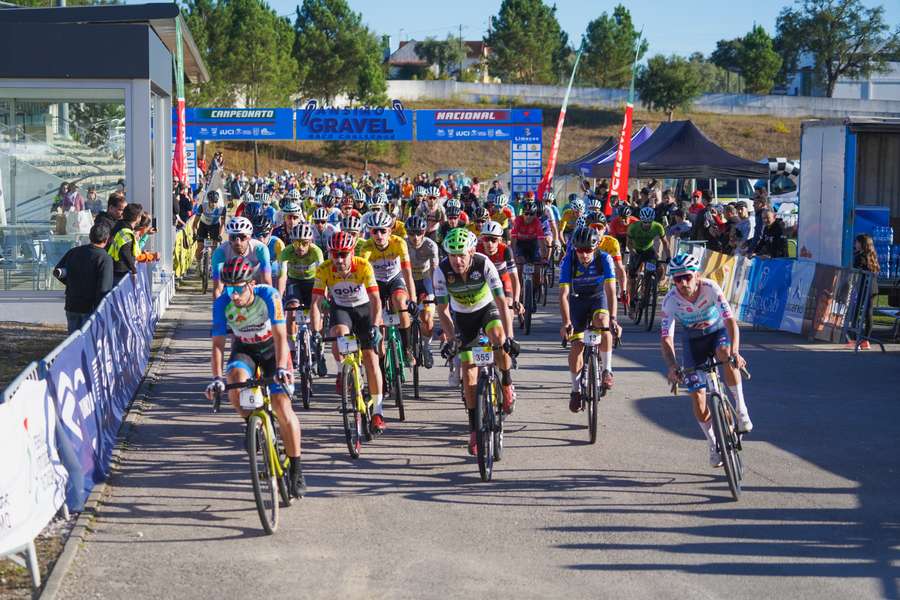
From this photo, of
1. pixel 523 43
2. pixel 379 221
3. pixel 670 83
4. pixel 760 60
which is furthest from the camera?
pixel 523 43

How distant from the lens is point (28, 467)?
662 cm

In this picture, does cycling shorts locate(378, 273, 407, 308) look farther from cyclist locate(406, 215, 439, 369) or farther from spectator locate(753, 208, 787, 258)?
spectator locate(753, 208, 787, 258)

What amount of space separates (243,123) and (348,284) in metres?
31.4

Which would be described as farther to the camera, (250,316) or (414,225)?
(414,225)

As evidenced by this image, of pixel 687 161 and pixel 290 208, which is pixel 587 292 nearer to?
pixel 290 208

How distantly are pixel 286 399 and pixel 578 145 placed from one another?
83.2 m

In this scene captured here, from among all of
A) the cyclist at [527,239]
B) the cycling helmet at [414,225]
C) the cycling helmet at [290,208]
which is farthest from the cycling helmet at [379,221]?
the cyclist at [527,239]

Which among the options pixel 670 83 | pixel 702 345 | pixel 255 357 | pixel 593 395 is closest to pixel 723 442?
pixel 702 345

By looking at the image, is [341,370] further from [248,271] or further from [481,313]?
[248,271]

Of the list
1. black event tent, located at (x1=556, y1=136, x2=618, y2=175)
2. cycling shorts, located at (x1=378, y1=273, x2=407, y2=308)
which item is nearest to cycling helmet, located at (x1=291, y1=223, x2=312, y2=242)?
cycling shorts, located at (x1=378, y1=273, x2=407, y2=308)

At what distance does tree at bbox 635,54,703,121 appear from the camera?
91.8m

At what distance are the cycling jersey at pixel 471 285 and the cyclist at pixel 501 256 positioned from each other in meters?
2.66

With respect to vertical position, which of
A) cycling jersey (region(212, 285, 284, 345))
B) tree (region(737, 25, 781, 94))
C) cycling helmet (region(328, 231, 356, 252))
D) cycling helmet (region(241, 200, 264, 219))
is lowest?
cycling jersey (region(212, 285, 284, 345))

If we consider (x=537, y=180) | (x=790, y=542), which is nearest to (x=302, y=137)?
(x=537, y=180)
